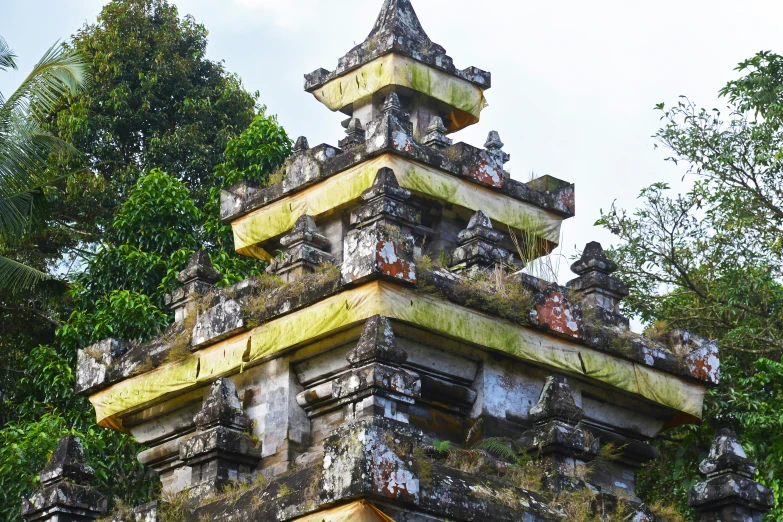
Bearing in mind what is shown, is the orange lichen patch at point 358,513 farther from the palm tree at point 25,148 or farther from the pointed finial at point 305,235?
the palm tree at point 25,148

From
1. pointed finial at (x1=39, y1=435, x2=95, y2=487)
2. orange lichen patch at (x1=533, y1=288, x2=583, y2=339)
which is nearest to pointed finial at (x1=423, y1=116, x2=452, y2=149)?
orange lichen patch at (x1=533, y1=288, x2=583, y2=339)

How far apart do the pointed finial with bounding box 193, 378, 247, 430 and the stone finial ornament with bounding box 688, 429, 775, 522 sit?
4046 mm

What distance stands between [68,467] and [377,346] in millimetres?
3554

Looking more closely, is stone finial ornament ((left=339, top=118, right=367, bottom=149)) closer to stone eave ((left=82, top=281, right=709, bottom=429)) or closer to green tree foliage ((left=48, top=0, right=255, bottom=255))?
stone eave ((left=82, top=281, right=709, bottom=429))

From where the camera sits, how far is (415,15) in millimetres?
14930

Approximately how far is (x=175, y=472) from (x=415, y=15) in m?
5.76

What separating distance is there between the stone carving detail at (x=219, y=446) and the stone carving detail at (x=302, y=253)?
116 centimetres

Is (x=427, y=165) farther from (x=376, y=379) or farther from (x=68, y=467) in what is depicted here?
(x=68, y=467)

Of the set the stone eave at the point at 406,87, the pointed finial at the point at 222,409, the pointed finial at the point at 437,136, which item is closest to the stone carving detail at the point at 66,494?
the pointed finial at the point at 222,409

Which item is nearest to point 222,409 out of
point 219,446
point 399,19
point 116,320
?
point 219,446

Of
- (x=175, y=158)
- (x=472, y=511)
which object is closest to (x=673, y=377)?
(x=472, y=511)

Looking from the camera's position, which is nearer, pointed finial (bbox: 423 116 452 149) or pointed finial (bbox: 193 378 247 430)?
pointed finial (bbox: 193 378 247 430)

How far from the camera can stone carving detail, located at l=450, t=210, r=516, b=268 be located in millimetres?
12172

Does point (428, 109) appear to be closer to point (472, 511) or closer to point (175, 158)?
point (472, 511)
